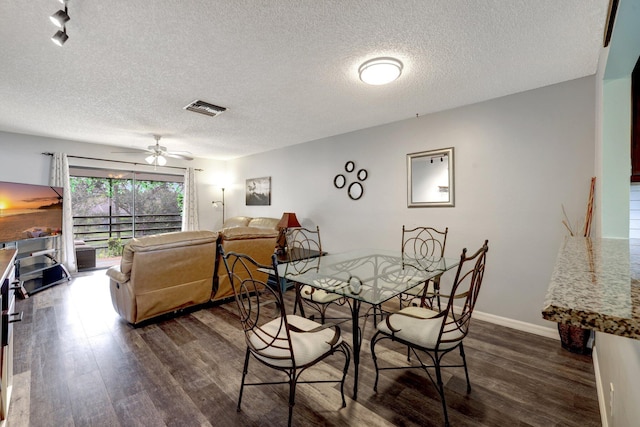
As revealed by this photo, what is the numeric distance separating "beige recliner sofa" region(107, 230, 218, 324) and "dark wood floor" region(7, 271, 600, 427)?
26 centimetres

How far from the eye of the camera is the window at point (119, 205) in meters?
5.71

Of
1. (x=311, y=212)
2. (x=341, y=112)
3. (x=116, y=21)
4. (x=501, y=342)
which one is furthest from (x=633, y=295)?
(x=311, y=212)

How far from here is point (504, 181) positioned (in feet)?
9.68

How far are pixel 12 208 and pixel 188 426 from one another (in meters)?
4.13

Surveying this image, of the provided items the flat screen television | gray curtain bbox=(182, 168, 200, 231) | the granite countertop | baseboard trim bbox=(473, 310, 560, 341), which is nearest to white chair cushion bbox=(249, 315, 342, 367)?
the granite countertop

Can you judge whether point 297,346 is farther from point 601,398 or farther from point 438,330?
point 601,398

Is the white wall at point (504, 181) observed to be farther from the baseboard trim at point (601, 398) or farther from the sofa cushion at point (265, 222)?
the sofa cushion at point (265, 222)

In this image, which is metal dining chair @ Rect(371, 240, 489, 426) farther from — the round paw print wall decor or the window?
the window

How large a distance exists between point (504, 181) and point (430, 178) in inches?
30.7

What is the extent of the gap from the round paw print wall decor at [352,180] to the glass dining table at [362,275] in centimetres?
140

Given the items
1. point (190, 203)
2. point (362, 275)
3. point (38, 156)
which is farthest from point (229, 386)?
point (38, 156)

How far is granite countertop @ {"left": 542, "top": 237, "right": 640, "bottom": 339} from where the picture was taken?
43 cm

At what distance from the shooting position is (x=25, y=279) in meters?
4.16

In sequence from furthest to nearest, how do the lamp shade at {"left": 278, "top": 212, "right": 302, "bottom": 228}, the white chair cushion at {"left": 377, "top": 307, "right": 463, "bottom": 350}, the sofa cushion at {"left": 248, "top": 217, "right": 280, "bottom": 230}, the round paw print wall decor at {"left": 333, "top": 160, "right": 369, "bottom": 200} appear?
the sofa cushion at {"left": 248, "top": 217, "right": 280, "bottom": 230} < the lamp shade at {"left": 278, "top": 212, "right": 302, "bottom": 228} < the round paw print wall decor at {"left": 333, "top": 160, "right": 369, "bottom": 200} < the white chair cushion at {"left": 377, "top": 307, "right": 463, "bottom": 350}
